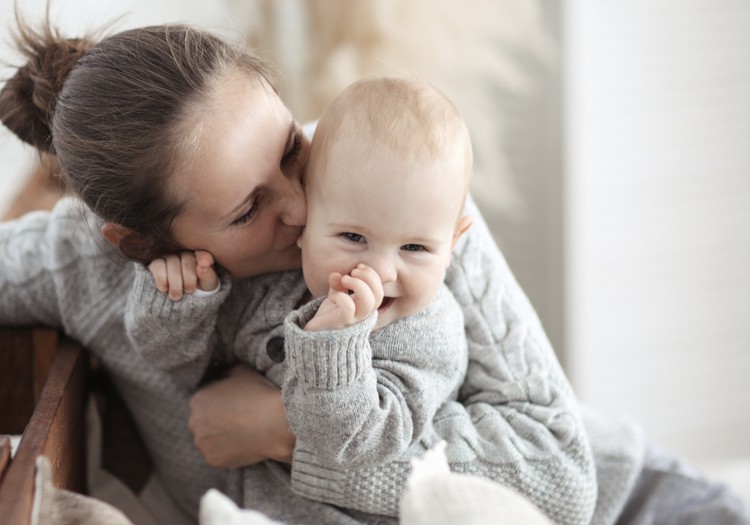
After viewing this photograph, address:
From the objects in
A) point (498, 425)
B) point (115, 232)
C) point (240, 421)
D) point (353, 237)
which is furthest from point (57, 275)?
point (498, 425)

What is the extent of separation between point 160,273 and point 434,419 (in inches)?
13.8

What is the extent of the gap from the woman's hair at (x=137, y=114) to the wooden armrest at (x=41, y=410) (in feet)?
0.62

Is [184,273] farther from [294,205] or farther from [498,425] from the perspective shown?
[498,425]

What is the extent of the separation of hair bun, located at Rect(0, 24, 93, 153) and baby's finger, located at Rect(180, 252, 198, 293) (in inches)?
8.9

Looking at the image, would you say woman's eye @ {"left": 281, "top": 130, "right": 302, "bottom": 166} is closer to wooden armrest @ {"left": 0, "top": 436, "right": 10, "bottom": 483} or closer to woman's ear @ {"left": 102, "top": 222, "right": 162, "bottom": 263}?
woman's ear @ {"left": 102, "top": 222, "right": 162, "bottom": 263}

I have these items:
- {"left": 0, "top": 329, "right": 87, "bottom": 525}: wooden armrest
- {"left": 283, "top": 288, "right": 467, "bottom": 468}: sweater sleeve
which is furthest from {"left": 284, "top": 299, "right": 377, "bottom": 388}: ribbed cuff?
{"left": 0, "top": 329, "right": 87, "bottom": 525}: wooden armrest

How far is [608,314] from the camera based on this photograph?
2.17 meters

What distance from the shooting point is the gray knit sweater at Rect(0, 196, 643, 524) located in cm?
102

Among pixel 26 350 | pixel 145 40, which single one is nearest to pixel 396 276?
pixel 145 40

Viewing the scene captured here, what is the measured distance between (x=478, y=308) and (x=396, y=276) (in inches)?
9.6

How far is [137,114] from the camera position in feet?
2.99

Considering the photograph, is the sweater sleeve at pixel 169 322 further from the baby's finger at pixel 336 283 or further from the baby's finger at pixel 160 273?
the baby's finger at pixel 336 283

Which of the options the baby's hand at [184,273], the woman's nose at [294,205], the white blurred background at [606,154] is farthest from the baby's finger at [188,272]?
the white blurred background at [606,154]

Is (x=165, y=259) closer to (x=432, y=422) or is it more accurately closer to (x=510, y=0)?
(x=432, y=422)
